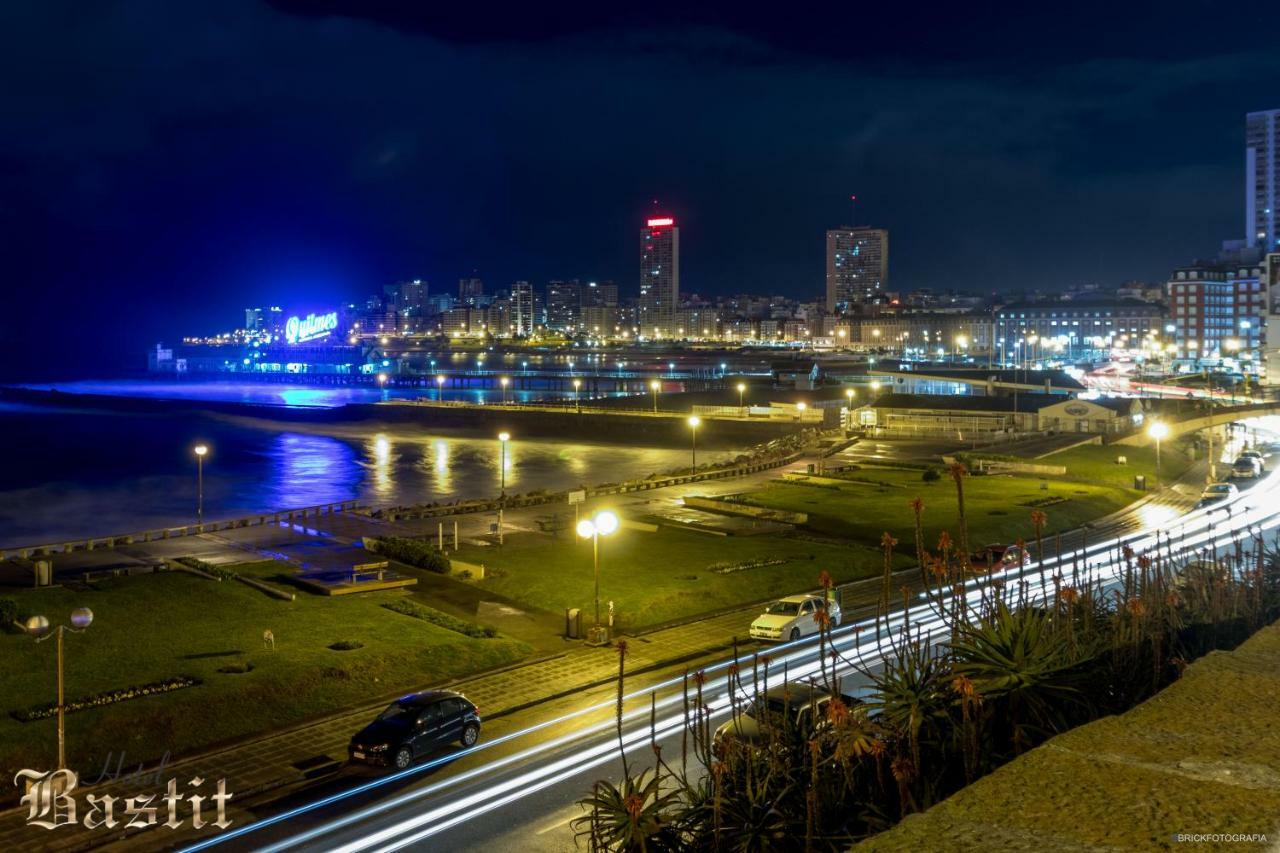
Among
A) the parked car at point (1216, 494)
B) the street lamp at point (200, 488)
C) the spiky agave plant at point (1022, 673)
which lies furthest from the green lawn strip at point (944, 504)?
the spiky agave plant at point (1022, 673)

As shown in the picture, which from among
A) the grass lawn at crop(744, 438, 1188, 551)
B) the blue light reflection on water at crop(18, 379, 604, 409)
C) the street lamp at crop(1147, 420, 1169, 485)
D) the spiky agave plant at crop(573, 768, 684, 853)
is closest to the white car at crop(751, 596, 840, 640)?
the grass lawn at crop(744, 438, 1188, 551)

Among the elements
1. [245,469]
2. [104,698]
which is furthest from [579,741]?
[245,469]

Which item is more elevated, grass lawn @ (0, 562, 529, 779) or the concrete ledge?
the concrete ledge

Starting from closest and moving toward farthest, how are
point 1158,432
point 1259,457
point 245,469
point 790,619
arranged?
point 790,619 → point 1158,432 → point 1259,457 → point 245,469

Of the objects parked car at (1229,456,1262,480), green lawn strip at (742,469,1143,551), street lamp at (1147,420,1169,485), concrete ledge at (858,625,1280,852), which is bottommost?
green lawn strip at (742,469,1143,551)

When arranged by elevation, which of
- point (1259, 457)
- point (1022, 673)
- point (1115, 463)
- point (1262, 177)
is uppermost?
point (1262, 177)

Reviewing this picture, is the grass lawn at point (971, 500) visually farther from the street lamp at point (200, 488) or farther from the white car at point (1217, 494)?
the street lamp at point (200, 488)

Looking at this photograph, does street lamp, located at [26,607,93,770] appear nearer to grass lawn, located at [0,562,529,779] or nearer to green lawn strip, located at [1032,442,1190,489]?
grass lawn, located at [0,562,529,779]

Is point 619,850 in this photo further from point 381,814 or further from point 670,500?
point 670,500

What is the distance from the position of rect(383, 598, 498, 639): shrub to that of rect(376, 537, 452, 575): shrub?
2.86m

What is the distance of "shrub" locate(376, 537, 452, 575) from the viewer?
2523cm

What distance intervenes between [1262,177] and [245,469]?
15076 centimetres

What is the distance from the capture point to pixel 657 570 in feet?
81.1

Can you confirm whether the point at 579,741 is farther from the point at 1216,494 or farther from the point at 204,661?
the point at 1216,494
